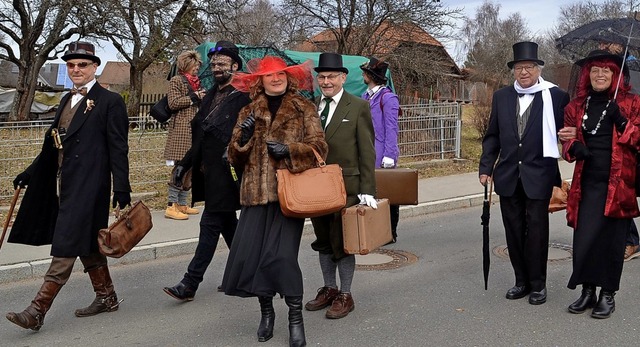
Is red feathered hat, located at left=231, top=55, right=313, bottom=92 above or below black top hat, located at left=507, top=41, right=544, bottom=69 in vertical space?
below

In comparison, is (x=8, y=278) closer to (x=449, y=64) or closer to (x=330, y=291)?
(x=330, y=291)

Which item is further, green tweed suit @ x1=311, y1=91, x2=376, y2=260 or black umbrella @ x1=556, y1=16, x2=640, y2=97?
black umbrella @ x1=556, y1=16, x2=640, y2=97

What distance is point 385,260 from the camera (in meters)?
6.61

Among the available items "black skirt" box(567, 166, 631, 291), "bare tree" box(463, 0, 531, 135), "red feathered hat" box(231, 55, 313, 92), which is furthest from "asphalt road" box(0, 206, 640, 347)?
"bare tree" box(463, 0, 531, 135)

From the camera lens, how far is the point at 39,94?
33750 mm

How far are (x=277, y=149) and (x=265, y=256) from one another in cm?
67

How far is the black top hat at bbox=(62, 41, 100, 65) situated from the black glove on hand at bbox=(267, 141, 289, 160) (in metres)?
1.56

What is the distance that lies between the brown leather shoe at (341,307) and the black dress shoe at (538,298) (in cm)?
140

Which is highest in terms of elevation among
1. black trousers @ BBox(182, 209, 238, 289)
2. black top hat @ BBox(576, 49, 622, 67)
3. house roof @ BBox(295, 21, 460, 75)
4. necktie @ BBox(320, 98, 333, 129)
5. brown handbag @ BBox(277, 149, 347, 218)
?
house roof @ BBox(295, 21, 460, 75)

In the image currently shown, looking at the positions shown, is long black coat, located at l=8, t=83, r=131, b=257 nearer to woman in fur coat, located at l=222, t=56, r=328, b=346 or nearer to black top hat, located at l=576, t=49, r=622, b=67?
woman in fur coat, located at l=222, t=56, r=328, b=346

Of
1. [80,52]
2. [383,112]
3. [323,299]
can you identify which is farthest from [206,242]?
[383,112]

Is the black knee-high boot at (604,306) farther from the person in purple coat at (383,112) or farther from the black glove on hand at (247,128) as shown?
the black glove on hand at (247,128)

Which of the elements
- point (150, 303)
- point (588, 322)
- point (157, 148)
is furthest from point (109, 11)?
point (588, 322)

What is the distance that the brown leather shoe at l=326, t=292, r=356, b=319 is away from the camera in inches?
189
